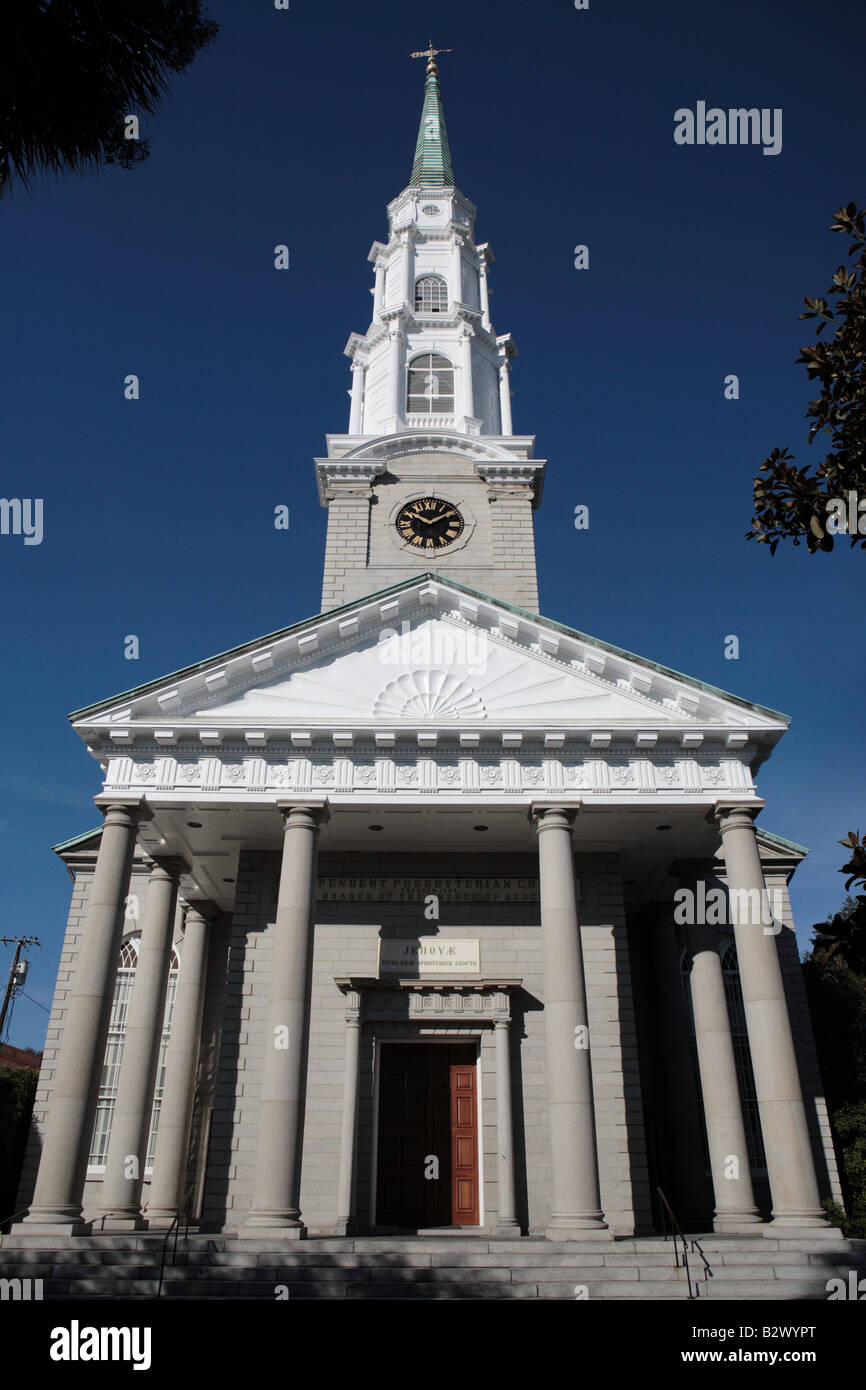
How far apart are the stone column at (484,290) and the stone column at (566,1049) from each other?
75.8 feet

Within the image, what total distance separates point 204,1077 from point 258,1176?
8.17 meters

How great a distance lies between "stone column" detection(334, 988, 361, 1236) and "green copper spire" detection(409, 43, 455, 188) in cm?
3319

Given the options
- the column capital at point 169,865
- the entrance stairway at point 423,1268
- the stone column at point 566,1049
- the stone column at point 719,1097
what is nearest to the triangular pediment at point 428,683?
the stone column at point 566,1049

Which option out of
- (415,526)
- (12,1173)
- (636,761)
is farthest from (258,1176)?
(415,526)

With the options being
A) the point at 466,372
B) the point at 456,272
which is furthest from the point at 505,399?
the point at 456,272

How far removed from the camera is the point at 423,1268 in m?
12.7

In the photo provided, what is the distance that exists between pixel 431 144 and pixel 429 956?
37.2m

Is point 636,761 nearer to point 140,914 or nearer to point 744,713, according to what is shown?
point 744,713

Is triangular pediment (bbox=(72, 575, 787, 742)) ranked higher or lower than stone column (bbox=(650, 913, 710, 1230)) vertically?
higher

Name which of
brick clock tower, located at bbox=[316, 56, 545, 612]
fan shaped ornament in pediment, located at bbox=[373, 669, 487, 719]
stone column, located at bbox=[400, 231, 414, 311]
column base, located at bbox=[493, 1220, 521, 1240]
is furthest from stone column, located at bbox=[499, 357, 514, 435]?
column base, located at bbox=[493, 1220, 521, 1240]

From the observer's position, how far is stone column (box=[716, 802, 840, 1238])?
1525 centimetres

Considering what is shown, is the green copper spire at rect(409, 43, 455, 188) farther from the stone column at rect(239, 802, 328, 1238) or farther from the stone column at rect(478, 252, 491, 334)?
the stone column at rect(239, 802, 328, 1238)

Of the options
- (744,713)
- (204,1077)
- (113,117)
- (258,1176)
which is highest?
(113,117)
